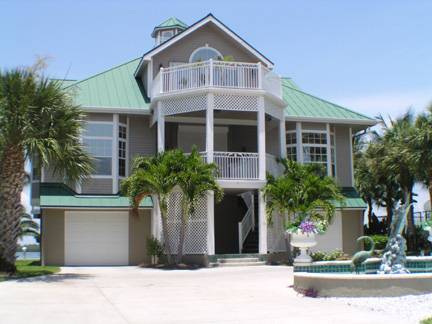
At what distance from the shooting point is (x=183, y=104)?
24.2m

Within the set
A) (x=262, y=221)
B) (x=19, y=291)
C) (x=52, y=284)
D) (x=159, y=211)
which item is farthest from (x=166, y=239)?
(x=19, y=291)

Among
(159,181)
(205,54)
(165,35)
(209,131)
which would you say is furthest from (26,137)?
(165,35)

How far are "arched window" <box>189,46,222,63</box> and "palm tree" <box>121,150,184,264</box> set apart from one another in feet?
22.4

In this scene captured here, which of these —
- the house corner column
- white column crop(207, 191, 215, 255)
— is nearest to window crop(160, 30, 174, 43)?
the house corner column

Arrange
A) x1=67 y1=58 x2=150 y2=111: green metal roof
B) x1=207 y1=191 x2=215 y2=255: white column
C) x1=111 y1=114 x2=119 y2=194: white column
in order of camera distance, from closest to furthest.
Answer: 1. x1=207 y1=191 x2=215 y2=255: white column
2. x1=111 y1=114 x2=119 y2=194: white column
3. x1=67 y1=58 x2=150 y2=111: green metal roof

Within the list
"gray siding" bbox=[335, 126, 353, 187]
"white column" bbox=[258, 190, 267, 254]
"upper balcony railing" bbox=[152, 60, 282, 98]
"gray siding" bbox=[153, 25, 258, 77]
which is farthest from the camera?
"gray siding" bbox=[335, 126, 353, 187]

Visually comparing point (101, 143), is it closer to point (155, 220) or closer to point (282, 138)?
point (155, 220)

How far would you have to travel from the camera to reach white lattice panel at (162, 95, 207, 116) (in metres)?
23.8

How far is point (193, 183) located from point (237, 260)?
365 cm

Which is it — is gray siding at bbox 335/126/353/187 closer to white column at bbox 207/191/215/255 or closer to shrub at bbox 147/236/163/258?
white column at bbox 207/191/215/255

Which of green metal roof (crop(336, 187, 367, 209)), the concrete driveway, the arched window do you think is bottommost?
the concrete driveway

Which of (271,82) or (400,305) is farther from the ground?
(271,82)

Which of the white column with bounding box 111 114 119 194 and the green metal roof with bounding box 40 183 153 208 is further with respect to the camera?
the white column with bounding box 111 114 119 194

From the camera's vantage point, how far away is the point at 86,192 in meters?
25.1
